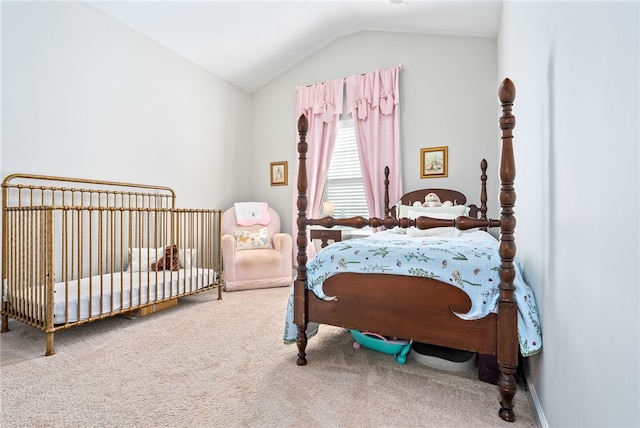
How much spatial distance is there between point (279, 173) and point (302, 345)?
311 centimetres

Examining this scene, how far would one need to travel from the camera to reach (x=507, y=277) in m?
1.33

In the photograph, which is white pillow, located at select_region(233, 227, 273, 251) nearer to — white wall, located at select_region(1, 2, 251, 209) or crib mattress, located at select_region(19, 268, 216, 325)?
white wall, located at select_region(1, 2, 251, 209)

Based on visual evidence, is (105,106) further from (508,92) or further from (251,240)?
(508,92)

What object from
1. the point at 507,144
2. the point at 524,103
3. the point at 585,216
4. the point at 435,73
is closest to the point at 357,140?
the point at 435,73

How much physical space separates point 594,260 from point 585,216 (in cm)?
13

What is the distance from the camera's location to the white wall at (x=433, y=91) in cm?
345

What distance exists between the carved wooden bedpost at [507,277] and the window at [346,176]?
108 inches

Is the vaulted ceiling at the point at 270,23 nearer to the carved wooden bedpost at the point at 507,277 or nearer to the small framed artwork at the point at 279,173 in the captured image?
the small framed artwork at the point at 279,173

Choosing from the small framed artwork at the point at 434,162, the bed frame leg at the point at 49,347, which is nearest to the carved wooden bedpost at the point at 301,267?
the bed frame leg at the point at 49,347

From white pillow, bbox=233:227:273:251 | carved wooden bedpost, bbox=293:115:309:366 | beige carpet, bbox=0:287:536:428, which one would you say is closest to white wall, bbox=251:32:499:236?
white pillow, bbox=233:227:273:251

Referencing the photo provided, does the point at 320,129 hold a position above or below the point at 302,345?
above

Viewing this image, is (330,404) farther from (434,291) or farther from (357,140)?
(357,140)

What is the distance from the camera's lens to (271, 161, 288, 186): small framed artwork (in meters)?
4.54

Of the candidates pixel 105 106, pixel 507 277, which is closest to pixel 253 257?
pixel 105 106
